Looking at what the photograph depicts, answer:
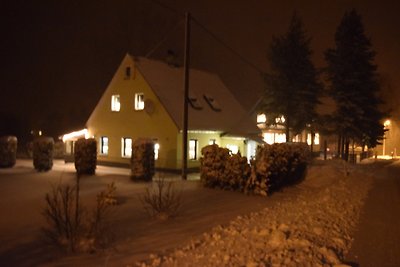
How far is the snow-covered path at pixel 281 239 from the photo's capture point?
6.32 metres

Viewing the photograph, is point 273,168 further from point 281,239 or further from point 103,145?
point 103,145

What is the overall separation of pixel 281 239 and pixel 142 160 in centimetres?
1124

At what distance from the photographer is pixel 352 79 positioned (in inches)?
1211

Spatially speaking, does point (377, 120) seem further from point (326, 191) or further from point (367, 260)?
point (367, 260)

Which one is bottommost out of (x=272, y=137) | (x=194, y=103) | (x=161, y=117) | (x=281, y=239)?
(x=281, y=239)

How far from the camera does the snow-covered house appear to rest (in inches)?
989

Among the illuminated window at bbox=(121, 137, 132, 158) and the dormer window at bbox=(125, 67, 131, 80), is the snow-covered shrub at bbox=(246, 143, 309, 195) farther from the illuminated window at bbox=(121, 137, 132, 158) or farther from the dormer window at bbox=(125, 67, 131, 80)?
the dormer window at bbox=(125, 67, 131, 80)

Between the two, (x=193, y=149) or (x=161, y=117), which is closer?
(x=161, y=117)

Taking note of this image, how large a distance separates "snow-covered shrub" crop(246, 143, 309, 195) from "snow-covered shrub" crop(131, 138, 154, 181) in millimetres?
5314

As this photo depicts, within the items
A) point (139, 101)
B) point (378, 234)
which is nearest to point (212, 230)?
point (378, 234)

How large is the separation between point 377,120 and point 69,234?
103 feet

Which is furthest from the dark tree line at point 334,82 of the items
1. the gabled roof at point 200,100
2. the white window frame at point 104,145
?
the white window frame at point 104,145

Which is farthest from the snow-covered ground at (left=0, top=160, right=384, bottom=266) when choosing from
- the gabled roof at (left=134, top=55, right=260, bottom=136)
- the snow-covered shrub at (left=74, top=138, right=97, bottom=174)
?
the gabled roof at (left=134, top=55, right=260, bottom=136)

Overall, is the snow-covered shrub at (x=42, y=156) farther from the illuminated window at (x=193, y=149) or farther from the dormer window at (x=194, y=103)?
the dormer window at (x=194, y=103)
